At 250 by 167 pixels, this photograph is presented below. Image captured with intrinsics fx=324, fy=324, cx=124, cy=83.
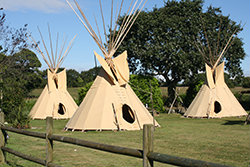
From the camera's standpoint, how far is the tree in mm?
21797

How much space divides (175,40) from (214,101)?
245 inches

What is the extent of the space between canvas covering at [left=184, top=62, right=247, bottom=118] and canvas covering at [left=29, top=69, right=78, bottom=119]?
6839 millimetres

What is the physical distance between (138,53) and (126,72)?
10.2m

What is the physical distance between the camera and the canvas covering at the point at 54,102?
59.6ft

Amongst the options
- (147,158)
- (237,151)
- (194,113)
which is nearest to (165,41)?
(194,113)

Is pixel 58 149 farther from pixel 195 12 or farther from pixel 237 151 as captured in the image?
pixel 195 12

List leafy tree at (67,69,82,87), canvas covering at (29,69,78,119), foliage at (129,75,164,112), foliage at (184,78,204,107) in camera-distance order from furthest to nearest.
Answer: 1. leafy tree at (67,69,82,87)
2. foliage at (184,78,204,107)
3. foliage at (129,75,164,112)
4. canvas covering at (29,69,78,119)

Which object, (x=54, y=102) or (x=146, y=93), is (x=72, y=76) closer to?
(x=146, y=93)

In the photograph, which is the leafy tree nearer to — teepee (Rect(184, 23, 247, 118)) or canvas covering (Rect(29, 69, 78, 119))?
canvas covering (Rect(29, 69, 78, 119))

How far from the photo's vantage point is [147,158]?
3.67 meters

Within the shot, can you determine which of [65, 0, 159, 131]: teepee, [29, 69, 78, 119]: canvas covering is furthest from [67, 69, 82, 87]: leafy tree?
[65, 0, 159, 131]: teepee

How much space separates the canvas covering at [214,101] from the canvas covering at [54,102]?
22.4 ft

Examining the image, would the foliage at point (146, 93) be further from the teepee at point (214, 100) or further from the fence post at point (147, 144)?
the fence post at point (147, 144)

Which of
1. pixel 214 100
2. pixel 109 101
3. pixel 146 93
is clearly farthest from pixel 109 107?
pixel 146 93
